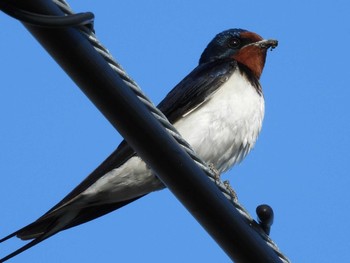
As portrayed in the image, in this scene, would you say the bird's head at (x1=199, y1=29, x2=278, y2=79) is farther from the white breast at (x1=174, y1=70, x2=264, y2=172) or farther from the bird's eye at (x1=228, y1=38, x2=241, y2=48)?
the white breast at (x1=174, y1=70, x2=264, y2=172)

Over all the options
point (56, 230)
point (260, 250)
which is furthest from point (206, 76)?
point (260, 250)

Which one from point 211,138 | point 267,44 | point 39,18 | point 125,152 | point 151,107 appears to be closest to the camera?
point 39,18

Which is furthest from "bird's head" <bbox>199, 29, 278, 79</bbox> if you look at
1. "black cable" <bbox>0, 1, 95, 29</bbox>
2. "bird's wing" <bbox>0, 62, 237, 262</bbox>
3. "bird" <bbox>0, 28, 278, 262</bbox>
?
"black cable" <bbox>0, 1, 95, 29</bbox>

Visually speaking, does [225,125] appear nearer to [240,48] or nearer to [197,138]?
[197,138]

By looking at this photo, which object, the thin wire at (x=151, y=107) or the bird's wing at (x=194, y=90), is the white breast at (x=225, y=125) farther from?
the thin wire at (x=151, y=107)

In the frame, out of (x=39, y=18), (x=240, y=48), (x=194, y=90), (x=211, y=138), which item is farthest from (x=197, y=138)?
(x=39, y=18)
